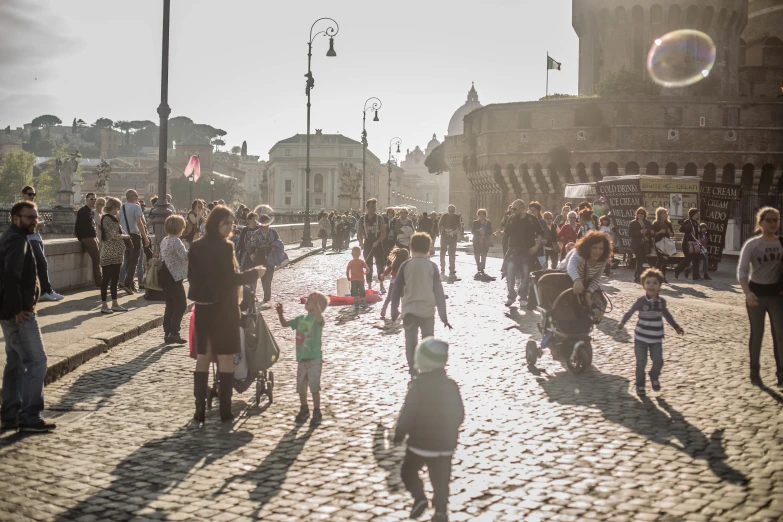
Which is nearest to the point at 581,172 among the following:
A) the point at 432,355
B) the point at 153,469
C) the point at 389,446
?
the point at 389,446

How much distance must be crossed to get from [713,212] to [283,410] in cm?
2076

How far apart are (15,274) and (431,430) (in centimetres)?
334

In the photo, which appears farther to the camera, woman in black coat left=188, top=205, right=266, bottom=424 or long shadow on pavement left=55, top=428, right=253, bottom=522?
woman in black coat left=188, top=205, right=266, bottom=424

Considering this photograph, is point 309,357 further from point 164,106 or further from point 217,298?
point 164,106

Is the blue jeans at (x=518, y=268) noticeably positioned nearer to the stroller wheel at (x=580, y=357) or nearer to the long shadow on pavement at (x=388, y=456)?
the stroller wheel at (x=580, y=357)

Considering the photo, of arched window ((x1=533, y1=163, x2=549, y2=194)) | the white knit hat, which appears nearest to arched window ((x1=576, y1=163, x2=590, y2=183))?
arched window ((x1=533, y1=163, x2=549, y2=194))

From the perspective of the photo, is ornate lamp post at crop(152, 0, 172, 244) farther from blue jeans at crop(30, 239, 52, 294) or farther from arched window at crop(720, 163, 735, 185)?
arched window at crop(720, 163, 735, 185)

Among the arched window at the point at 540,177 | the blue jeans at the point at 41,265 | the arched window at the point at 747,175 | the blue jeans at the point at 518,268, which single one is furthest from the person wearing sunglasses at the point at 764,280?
the arched window at the point at 540,177

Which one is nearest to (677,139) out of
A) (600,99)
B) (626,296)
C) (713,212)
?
(600,99)

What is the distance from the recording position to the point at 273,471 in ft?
16.6

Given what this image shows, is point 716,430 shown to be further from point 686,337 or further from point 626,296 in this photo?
point 626,296

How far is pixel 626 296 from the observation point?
1551 centimetres

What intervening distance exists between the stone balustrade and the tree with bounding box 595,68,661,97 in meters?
41.2

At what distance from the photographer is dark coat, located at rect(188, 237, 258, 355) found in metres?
6.26
